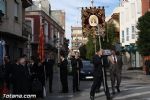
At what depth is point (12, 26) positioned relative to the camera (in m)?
34.6

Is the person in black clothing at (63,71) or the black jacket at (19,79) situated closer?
the black jacket at (19,79)

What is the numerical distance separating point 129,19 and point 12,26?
36.3 m

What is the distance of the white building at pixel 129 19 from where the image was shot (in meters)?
62.9

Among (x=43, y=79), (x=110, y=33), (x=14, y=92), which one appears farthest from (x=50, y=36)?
(x=14, y=92)

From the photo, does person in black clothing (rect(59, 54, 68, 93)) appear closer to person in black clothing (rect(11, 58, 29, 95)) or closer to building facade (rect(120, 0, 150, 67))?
person in black clothing (rect(11, 58, 29, 95))

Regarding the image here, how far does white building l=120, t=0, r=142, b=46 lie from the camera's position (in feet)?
206

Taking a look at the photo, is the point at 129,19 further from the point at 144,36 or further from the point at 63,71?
the point at 63,71

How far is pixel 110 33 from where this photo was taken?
252 feet

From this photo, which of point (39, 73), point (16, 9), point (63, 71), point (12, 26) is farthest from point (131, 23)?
point (39, 73)

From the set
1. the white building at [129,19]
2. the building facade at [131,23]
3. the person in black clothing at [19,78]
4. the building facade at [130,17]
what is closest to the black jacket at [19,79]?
the person in black clothing at [19,78]

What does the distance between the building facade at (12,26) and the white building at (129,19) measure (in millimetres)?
24582

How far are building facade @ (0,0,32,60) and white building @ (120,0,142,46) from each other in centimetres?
2458

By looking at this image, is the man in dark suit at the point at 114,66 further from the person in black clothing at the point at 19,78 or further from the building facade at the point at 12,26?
the building facade at the point at 12,26

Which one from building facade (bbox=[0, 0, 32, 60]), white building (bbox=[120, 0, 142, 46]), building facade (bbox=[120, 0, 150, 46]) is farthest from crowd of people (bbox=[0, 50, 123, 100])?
white building (bbox=[120, 0, 142, 46])
